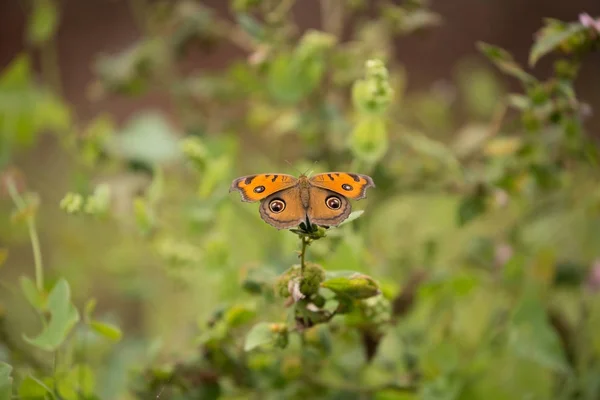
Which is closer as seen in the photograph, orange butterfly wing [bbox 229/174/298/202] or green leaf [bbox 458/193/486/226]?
orange butterfly wing [bbox 229/174/298/202]

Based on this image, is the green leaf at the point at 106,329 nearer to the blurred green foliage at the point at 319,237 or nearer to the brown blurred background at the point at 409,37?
the blurred green foliage at the point at 319,237

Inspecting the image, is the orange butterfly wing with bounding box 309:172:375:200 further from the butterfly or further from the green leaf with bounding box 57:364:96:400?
the green leaf with bounding box 57:364:96:400

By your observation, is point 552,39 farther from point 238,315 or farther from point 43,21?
point 43,21

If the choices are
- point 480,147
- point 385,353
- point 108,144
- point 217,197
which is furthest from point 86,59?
point 385,353

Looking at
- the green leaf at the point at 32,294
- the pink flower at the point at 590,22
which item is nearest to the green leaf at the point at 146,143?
the green leaf at the point at 32,294

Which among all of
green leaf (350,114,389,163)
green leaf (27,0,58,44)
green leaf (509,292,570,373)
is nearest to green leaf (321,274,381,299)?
green leaf (350,114,389,163)

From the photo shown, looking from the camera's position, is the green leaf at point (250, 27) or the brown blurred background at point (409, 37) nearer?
the green leaf at point (250, 27)

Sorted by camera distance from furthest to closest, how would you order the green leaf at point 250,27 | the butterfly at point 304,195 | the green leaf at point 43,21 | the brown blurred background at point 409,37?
the brown blurred background at point 409,37 → the green leaf at point 43,21 → the green leaf at point 250,27 → the butterfly at point 304,195

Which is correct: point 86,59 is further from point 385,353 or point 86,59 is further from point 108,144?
point 385,353

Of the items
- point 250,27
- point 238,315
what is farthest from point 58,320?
point 250,27
